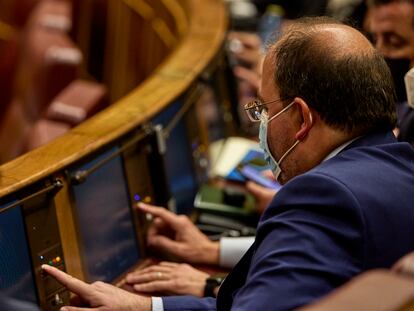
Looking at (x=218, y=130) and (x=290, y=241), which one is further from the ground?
(x=290, y=241)

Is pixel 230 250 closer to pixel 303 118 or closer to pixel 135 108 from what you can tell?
pixel 135 108

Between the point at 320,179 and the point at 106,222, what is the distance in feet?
2.57

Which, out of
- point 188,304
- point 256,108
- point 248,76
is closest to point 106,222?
point 188,304

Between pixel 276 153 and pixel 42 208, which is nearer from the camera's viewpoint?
pixel 276 153

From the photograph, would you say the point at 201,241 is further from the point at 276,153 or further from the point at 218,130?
the point at 218,130

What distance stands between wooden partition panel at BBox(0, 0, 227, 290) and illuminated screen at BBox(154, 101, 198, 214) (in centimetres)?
6

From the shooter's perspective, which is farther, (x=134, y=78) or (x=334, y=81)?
(x=134, y=78)

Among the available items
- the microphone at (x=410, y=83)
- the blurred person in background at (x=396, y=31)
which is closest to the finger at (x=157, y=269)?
the microphone at (x=410, y=83)

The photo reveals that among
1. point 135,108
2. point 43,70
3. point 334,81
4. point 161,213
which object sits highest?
point 334,81

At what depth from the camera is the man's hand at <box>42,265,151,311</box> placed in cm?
168

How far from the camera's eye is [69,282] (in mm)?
1735

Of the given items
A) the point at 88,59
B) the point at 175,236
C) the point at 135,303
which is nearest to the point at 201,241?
the point at 175,236

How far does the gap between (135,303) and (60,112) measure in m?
1.47

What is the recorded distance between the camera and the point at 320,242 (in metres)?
1.35
